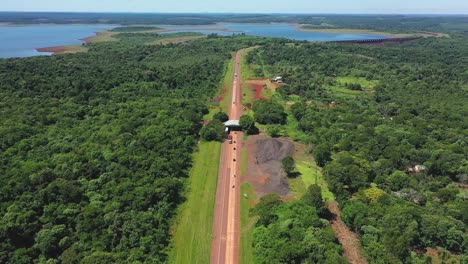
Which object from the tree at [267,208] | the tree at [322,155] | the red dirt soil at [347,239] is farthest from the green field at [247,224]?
the tree at [322,155]

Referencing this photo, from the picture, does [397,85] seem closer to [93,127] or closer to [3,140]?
[93,127]

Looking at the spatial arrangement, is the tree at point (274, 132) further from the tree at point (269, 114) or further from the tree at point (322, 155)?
the tree at point (322, 155)

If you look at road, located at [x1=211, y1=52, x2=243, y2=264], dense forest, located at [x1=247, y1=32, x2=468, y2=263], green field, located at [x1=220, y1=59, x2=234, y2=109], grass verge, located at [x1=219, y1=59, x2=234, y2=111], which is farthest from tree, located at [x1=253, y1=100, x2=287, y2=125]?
green field, located at [x1=220, y1=59, x2=234, y2=109]

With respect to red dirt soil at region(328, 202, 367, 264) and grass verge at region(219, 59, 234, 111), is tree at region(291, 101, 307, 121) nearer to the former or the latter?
grass verge at region(219, 59, 234, 111)

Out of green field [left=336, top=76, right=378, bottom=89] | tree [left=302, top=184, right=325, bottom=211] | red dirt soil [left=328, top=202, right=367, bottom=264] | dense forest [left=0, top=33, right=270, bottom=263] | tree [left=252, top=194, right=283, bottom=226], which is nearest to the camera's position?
dense forest [left=0, top=33, right=270, bottom=263]

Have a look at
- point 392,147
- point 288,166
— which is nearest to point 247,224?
point 288,166

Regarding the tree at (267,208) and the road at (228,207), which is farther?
the tree at (267,208)
